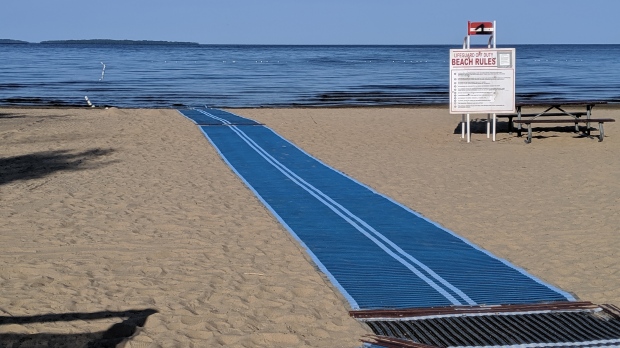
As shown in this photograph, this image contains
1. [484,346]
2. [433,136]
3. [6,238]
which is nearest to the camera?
[484,346]

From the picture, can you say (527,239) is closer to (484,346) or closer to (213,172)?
(484,346)

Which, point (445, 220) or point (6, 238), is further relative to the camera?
point (445, 220)

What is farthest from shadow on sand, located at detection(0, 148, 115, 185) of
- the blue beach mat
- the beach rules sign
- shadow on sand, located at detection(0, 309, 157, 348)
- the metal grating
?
the metal grating

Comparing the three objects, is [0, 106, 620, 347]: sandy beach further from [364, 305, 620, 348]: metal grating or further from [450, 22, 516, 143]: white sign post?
[450, 22, 516, 143]: white sign post

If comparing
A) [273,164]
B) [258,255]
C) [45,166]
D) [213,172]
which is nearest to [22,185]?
[45,166]

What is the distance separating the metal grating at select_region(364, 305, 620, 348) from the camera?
17.9 ft

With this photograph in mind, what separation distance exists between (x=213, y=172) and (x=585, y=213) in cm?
556

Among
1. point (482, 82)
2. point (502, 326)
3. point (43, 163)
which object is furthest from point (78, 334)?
point (482, 82)

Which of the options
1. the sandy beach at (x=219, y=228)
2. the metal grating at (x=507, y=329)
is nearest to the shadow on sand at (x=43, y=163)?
the sandy beach at (x=219, y=228)

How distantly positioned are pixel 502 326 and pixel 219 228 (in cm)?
382

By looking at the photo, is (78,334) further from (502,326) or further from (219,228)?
(219,228)

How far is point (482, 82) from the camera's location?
16531mm

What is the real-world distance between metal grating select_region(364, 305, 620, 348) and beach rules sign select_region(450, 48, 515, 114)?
34.9ft

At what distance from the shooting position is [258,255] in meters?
7.70
